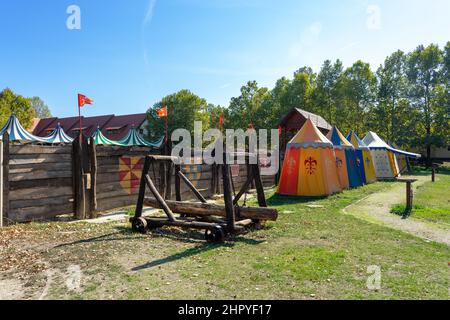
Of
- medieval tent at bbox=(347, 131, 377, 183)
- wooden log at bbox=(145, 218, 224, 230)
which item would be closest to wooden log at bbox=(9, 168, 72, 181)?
wooden log at bbox=(145, 218, 224, 230)

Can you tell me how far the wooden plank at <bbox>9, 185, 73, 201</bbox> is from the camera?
8.53 m

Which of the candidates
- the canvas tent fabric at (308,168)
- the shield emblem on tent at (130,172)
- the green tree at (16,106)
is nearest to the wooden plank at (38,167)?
the shield emblem on tent at (130,172)

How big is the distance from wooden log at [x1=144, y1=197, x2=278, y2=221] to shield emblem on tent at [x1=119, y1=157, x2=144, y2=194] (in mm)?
2648

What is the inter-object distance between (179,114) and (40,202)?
101 feet

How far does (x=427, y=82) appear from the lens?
43.1m

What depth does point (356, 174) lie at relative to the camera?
65.1ft

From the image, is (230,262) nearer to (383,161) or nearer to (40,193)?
(40,193)

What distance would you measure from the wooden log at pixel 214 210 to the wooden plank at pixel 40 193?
7.86 ft

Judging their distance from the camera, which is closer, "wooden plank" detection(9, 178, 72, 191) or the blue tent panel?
"wooden plank" detection(9, 178, 72, 191)

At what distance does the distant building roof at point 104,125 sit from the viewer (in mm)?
45062

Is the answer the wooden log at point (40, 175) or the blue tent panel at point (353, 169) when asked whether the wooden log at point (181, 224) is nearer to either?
the wooden log at point (40, 175)

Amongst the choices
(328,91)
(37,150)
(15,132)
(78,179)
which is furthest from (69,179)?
(328,91)

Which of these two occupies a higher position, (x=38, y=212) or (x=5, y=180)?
(x=5, y=180)

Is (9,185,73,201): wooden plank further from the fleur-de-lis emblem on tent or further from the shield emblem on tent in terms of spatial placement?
the fleur-de-lis emblem on tent
